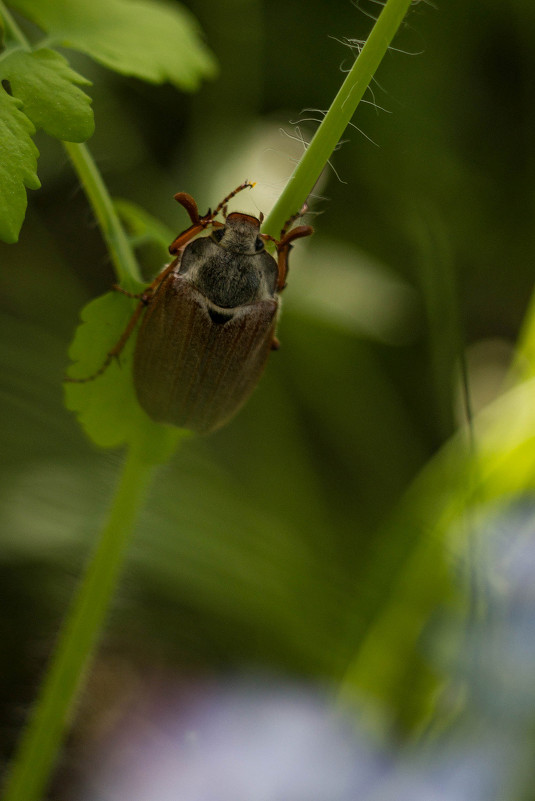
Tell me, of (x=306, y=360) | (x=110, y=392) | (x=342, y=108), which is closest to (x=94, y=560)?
(x=110, y=392)

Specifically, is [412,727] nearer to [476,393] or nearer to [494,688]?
[494,688]

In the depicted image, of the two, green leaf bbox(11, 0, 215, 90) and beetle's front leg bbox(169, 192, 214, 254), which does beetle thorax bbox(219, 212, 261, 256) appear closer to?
beetle's front leg bbox(169, 192, 214, 254)

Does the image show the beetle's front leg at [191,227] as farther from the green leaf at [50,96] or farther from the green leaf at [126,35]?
the green leaf at [50,96]

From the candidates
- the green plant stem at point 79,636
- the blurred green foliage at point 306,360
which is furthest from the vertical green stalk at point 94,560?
the blurred green foliage at point 306,360

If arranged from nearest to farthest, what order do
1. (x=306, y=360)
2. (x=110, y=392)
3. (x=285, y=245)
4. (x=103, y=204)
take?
(x=103, y=204), (x=110, y=392), (x=285, y=245), (x=306, y=360)

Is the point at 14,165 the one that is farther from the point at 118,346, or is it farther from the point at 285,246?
the point at 285,246

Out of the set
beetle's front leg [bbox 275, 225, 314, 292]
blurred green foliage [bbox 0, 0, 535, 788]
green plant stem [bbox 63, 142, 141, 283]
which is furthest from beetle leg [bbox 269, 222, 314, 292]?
blurred green foliage [bbox 0, 0, 535, 788]
